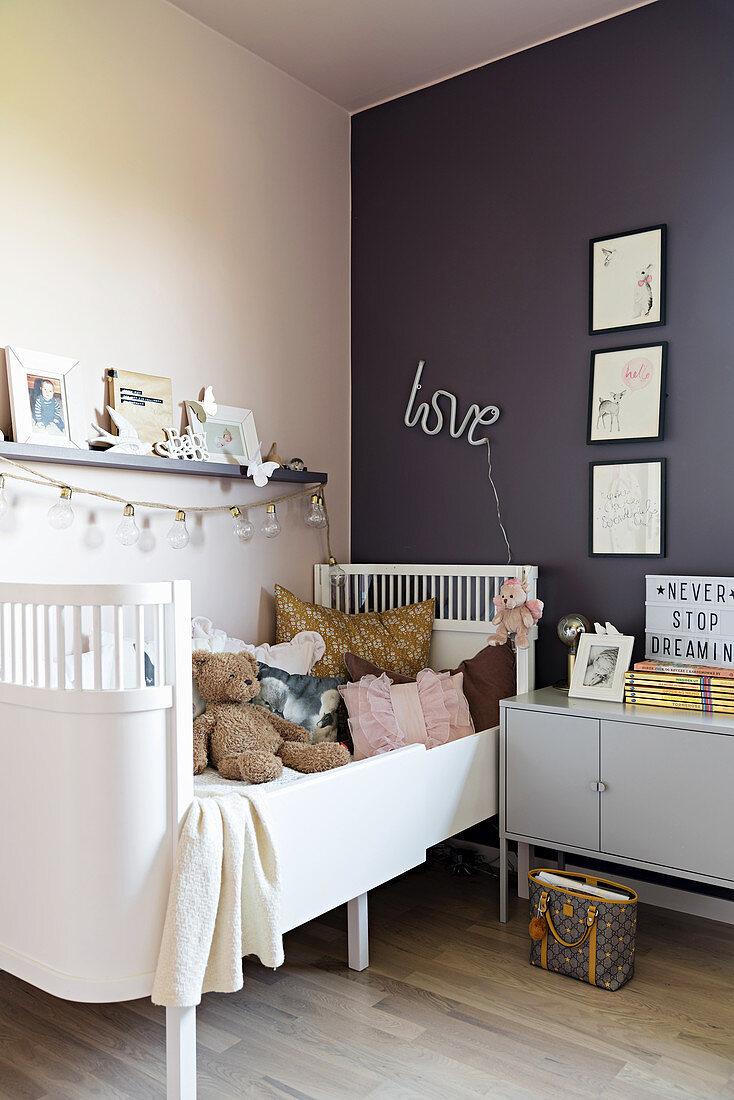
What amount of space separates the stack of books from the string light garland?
1224mm

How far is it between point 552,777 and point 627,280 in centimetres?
151

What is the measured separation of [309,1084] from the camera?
172 cm

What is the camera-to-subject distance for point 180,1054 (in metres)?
1.56

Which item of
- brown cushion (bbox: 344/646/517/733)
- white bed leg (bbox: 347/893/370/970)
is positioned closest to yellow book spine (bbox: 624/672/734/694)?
brown cushion (bbox: 344/646/517/733)

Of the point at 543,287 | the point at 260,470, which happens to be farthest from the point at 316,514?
the point at 543,287

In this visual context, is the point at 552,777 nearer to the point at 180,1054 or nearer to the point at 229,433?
the point at 180,1054

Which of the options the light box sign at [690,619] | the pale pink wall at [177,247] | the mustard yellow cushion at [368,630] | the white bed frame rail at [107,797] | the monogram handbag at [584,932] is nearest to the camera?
the white bed frame rail at [107,797]

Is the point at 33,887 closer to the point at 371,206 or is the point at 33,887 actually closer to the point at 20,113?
the point at 20,113

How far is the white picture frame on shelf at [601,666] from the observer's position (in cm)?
247

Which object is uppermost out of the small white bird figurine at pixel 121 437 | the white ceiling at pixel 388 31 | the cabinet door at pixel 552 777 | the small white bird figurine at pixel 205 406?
the white ceiling at pixel 388 31

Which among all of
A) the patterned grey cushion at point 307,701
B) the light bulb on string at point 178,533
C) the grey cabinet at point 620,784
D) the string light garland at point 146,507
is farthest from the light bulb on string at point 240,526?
the grey cabinet at point 620,784

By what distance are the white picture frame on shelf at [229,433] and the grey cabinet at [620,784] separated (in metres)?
1.18

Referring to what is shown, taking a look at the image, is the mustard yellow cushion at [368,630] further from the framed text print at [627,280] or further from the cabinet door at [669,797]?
the framed text print at [627,280]

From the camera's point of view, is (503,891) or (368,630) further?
(368,630)
